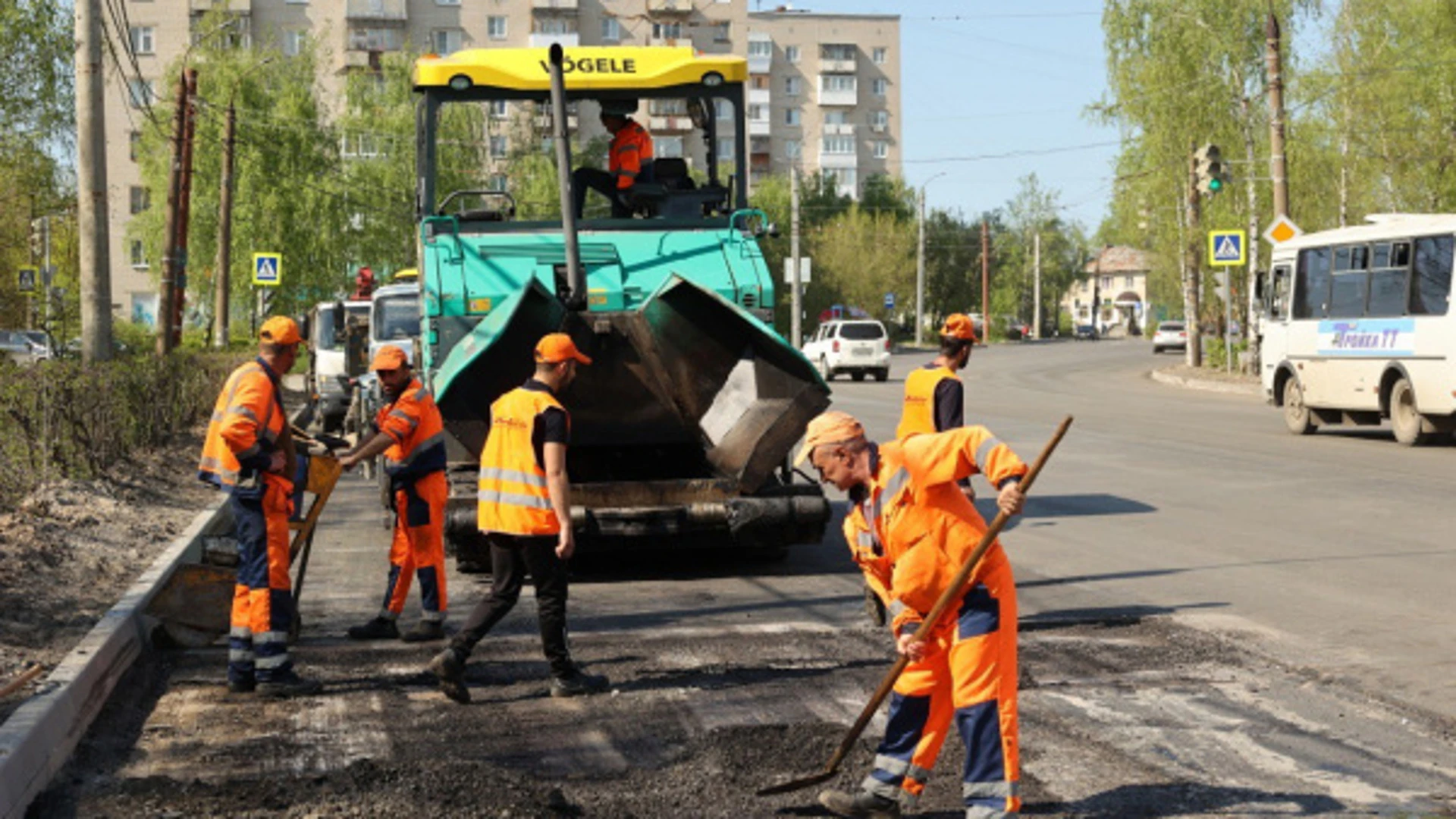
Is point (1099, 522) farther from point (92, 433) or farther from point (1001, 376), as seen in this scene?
point (1001, 376)

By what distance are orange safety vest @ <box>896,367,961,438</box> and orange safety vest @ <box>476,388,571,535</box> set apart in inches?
76.1

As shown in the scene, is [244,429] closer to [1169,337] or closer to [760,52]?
[1169,337]

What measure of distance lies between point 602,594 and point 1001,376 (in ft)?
124

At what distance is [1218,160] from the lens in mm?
31672

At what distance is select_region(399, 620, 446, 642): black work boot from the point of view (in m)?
8.80

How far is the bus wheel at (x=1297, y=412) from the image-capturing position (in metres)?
23.2

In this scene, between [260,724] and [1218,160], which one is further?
[1218,160]

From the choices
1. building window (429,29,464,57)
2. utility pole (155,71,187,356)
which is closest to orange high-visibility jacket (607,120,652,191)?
utility pole (155,71,187,356)

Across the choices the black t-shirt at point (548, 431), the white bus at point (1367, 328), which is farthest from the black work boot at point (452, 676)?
the white bus at point (1367, 328)

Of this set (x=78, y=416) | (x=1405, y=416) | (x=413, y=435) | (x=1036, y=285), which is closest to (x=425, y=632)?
(x=413, y=435)

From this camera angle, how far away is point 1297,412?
23500mm

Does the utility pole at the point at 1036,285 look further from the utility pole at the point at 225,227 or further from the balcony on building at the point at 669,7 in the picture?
the utility pole at the point at 225,227

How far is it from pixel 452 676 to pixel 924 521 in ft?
9.34

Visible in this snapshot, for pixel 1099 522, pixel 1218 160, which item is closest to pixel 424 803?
pixel 1099 522
